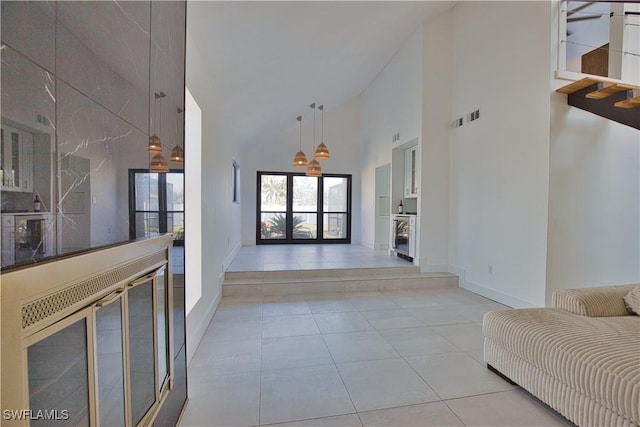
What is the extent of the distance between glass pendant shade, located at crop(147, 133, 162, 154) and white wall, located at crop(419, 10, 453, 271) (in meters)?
4.37

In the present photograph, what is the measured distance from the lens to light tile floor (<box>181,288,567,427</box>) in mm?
1800

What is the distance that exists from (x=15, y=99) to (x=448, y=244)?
545cm

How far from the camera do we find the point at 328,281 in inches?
181

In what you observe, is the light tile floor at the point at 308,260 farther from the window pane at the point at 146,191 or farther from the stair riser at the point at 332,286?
the window pane at the point at 146,191

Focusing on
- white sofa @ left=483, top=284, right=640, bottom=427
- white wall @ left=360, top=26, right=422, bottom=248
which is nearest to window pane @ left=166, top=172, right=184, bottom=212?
white sofa @ left=483, top=284, right=640, bottom=427

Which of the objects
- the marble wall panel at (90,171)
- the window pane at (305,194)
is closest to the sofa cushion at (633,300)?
the marble wall panel at (90,171)

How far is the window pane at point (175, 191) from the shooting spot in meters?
1.72

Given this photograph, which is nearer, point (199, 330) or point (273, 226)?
point (199, 330)

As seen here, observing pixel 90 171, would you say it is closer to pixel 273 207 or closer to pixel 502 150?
pixel 502 150

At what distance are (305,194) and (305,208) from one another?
0.42 metres

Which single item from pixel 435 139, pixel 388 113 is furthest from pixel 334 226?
pixel 435 139

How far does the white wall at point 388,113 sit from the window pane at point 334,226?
58cm

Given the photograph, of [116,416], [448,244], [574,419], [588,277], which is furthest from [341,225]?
[116,416]

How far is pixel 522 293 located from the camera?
143 inches
